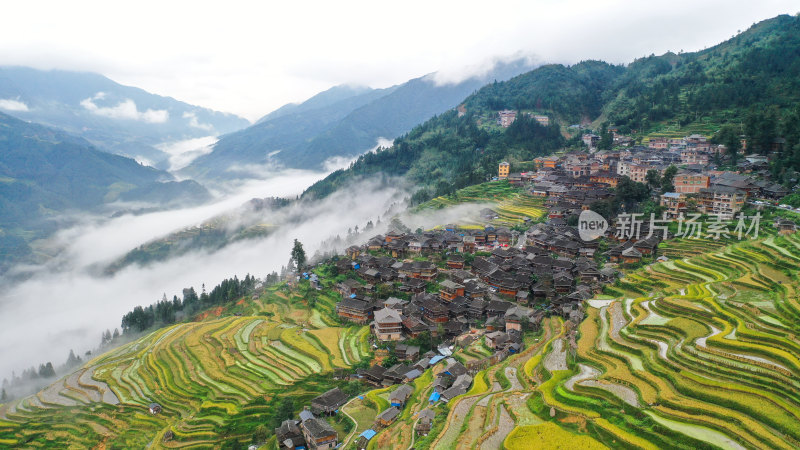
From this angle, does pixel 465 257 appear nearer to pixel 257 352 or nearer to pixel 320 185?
pixel 257 352

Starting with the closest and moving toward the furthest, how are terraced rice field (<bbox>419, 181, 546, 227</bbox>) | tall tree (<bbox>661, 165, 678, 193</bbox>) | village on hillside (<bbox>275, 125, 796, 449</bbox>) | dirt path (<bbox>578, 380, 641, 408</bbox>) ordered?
1. dirt path (<bbox>578, 380, 641, 408</bbox>)
2. village on hillside (<bbox>275, 125, 796, 449</bbox>)
3. tall tree (<bbox>661, 165, 678, 193</bbox>)
4. terraced rice field (<bbox>419, 181, 546, 227</bbox>)

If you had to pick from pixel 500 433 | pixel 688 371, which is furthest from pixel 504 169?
pixel 500 433

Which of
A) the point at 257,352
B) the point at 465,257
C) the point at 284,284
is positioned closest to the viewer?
the point at 257,352

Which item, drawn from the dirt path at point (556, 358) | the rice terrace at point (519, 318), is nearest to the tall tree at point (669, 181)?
the rice terrace at point (519, 318)

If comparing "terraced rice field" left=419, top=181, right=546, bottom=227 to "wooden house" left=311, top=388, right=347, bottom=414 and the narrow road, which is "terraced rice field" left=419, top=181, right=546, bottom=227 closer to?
"wooden house" left=311, top=388, right=347, bottom=414

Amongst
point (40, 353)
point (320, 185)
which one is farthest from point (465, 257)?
point (320, 185)

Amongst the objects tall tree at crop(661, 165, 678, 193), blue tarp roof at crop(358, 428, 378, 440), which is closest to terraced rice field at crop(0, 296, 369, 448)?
blue tarp roof at crop(358, 428, 378, 440)

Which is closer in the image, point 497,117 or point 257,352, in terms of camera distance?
point 257,352
